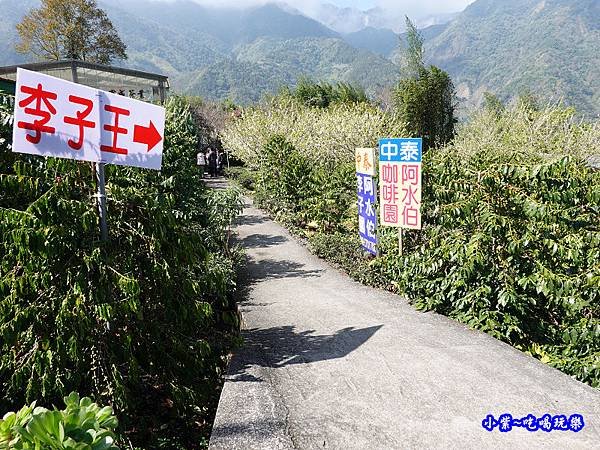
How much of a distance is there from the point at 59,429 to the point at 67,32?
35.1 meters

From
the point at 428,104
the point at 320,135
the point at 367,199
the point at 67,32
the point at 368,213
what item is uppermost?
the point at 67,32

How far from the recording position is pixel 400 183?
229 inches

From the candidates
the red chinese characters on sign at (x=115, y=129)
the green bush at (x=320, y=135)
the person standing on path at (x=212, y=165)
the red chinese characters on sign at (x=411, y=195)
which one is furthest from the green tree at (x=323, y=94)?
the red chinese characters on sign at (x=115, y=129)

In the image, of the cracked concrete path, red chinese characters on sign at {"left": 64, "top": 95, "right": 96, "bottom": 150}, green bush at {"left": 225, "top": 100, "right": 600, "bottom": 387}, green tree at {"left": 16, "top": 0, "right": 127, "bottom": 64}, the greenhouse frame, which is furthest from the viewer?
green tree at {"left": 16, "top": 0, "right": 127, "bottom": 64}

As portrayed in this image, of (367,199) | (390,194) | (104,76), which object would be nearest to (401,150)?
(390,194)

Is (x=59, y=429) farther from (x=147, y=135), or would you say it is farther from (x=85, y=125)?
(x=147, y=135)

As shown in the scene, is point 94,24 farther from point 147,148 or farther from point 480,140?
point 147,148

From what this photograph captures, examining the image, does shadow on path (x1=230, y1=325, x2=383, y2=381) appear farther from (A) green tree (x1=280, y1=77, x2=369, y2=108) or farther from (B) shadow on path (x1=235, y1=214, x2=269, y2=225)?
(A) green tree (x1=280, y1=77, x2=369, y2=108)

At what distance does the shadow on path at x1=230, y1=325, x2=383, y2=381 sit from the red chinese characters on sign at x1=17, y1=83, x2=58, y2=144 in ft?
7.14

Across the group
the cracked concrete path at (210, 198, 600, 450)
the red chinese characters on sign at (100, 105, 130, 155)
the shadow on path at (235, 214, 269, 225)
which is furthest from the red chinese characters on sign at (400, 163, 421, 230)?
the shadow on path at (235, 214, 269, 225)

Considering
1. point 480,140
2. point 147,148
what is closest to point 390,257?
point 147,148

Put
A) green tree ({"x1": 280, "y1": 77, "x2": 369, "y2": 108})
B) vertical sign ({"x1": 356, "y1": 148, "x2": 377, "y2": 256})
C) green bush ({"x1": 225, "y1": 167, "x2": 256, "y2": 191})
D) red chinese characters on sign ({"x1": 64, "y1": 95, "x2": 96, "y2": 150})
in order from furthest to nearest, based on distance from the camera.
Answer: green tree ({"x1": 280, "y1": 77, "x2": 369, "y2": 108})
green bush ({"x1": 225, "y1": 167, "x2": 256, "y2": 191})
vertical sign ({"x1": 356, "y1": 148, "x2": 377, "y2": 256})
red chinese characters on sign ({"x1": 64, "y1": 95, "x2": 96, "y2": 150})

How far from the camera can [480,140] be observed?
17.1m

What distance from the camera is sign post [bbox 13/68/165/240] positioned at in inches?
95.3
